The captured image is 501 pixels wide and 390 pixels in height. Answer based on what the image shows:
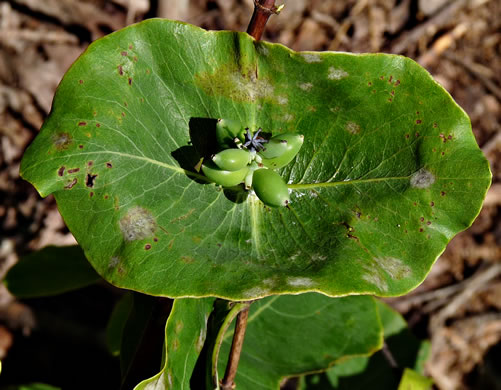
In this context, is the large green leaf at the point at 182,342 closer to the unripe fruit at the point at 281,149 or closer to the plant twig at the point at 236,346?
the plant twig at the point at 236,346

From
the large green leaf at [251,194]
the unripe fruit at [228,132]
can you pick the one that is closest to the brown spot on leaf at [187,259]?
the large green leaf at [251,194]

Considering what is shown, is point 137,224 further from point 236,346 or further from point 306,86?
point 306,86

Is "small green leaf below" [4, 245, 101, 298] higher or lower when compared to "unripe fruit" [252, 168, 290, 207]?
lower

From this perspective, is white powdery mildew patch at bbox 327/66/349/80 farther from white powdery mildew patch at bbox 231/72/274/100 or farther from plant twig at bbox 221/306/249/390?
plant twig at bbox 221/306/249/390

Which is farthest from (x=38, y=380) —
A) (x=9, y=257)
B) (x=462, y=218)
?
(x=462, y=218)

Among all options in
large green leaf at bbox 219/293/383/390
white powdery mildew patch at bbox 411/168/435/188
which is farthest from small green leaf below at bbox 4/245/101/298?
white powdery mildew patch at bbox 411/168/435/188
